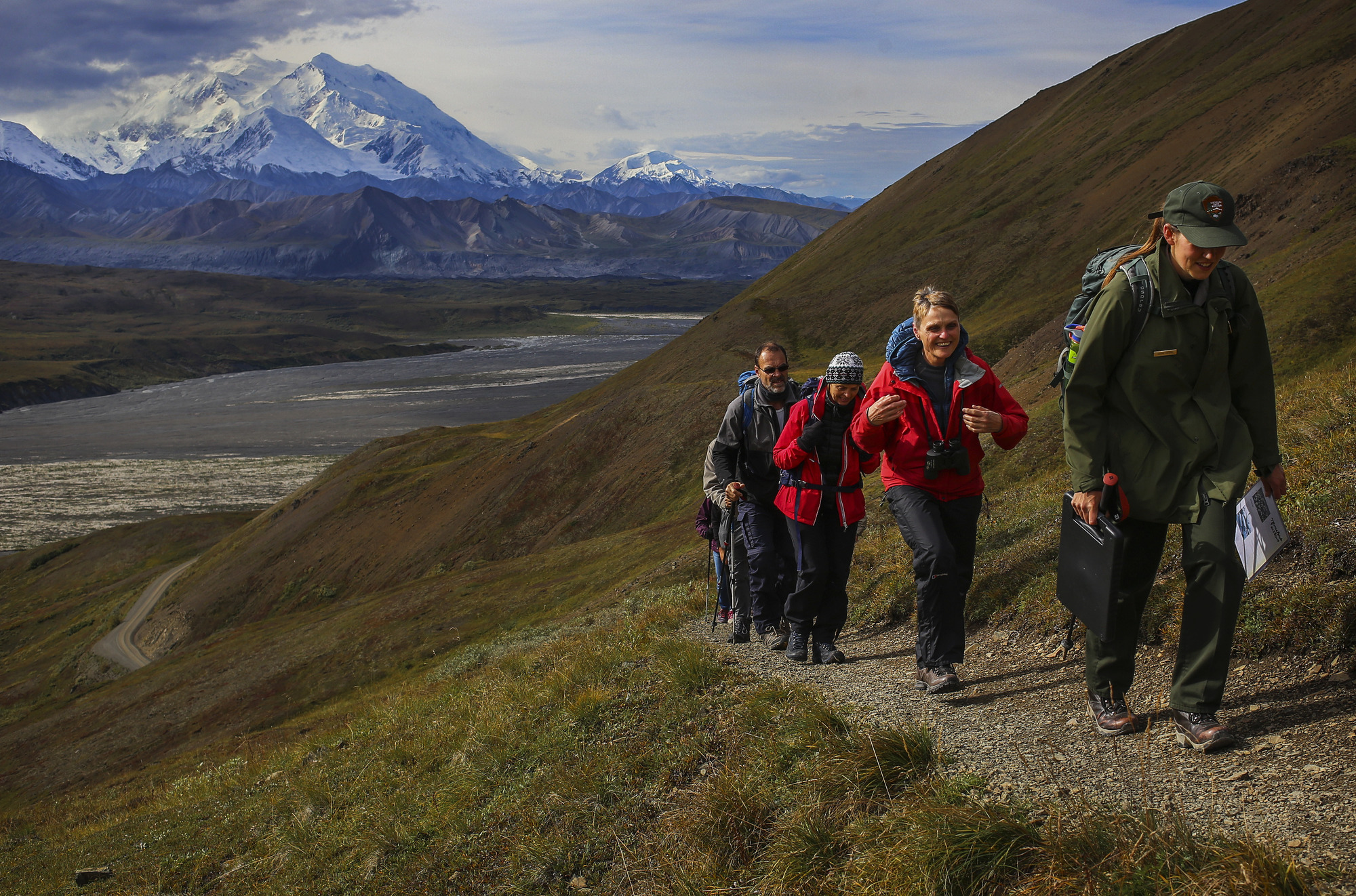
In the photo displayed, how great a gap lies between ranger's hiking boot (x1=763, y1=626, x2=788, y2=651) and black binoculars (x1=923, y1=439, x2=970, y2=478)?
266 cm

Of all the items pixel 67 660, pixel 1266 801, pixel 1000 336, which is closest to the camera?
pixel 1266 801

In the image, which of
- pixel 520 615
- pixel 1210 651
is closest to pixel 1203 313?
pixel 1210 651

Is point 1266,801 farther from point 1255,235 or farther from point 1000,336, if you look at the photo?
point 1000,336

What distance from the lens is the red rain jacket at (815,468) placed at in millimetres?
6941

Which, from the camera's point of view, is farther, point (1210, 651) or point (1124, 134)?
point (1124, 134)

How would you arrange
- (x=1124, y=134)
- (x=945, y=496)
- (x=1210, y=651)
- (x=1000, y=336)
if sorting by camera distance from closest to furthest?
(x=1210, y=651), (x=945, y=496), (x=1000, y=336), (x=1124, y=134)

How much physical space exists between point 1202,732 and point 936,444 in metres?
2.29

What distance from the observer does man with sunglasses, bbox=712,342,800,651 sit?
25.9ft

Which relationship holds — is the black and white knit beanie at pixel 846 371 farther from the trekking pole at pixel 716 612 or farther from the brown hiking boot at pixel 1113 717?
the trekking pole at pixel 716 612

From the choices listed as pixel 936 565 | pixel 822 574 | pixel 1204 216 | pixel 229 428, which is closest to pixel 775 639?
pixel 822 574

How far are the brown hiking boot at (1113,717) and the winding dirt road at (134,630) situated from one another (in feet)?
149

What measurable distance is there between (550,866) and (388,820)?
2017 millimetres

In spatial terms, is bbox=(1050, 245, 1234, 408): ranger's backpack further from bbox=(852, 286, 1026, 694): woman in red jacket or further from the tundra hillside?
the tundra hillside

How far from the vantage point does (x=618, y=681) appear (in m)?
7.66
